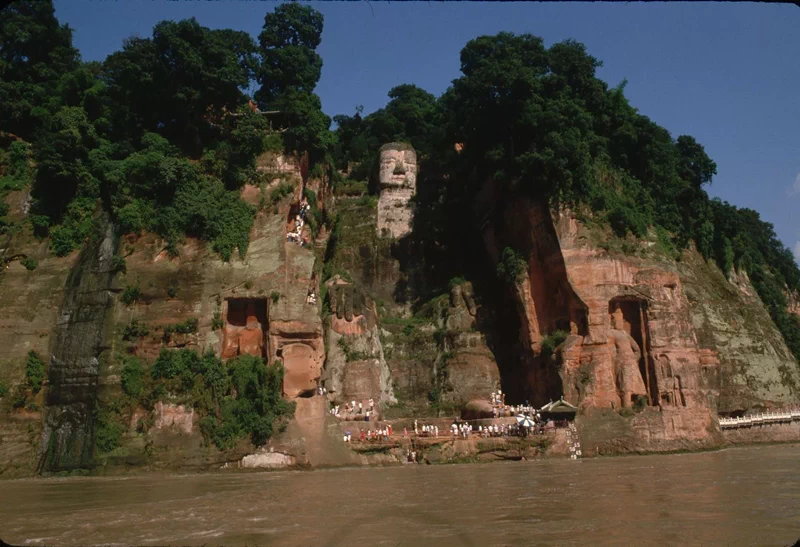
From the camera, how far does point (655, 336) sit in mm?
33031

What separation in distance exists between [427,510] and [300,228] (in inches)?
848

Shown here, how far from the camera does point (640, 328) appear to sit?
33.5 metres

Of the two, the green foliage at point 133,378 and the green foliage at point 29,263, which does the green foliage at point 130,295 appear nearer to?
the green foliage at point 133,378

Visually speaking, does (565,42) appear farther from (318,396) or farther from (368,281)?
(318,396)

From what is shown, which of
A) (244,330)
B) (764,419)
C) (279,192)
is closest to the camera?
(244,330)

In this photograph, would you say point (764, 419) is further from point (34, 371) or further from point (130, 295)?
point (34, 371)

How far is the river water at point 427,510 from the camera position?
8.95 m

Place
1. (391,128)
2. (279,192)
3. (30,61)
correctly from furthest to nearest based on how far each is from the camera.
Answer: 1. (391,128)
2. (30,61)
3. (279,192)

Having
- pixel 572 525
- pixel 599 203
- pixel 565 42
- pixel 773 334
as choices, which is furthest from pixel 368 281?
pixel 572 525

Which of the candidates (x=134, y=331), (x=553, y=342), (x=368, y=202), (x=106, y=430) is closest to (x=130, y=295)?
(x=134, y=331)

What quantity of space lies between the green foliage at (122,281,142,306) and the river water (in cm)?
852

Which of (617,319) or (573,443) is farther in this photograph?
(617,319)

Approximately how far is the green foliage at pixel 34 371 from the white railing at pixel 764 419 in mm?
31681

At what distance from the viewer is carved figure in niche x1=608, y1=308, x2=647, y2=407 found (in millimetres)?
32031
